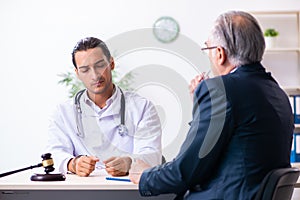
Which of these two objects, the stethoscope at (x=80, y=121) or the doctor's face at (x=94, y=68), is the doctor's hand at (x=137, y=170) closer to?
the stethoscope at (x=80, y=121)

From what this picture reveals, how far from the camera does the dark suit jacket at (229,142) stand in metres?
1.59

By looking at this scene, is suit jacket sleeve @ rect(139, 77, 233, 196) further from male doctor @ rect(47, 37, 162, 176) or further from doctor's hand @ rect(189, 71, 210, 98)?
male doctor @ rect(47, 37, 162, 176)

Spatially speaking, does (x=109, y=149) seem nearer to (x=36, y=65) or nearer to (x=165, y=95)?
(x=165, y=95)

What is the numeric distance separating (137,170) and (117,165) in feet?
0.54

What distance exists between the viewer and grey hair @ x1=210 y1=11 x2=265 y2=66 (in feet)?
5.52

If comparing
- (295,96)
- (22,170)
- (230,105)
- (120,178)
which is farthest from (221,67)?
(295,96)

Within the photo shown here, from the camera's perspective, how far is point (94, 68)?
226cm

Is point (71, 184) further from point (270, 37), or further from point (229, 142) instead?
point (270, 37)

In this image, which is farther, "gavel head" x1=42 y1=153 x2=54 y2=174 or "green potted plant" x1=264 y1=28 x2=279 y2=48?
"green potted plant" x1=264 y1=28 x2=279 y2=48

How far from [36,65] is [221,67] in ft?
10.4

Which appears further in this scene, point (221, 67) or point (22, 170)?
point (22, 170)

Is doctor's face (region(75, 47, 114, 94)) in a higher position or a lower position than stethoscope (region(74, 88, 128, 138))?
higher

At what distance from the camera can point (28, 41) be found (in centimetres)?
470

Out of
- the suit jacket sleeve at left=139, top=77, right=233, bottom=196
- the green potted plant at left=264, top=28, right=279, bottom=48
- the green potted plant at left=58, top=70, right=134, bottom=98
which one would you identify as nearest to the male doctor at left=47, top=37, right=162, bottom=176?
the suit jacket sleeve at left=139, top=77, right=233, bottom=196
